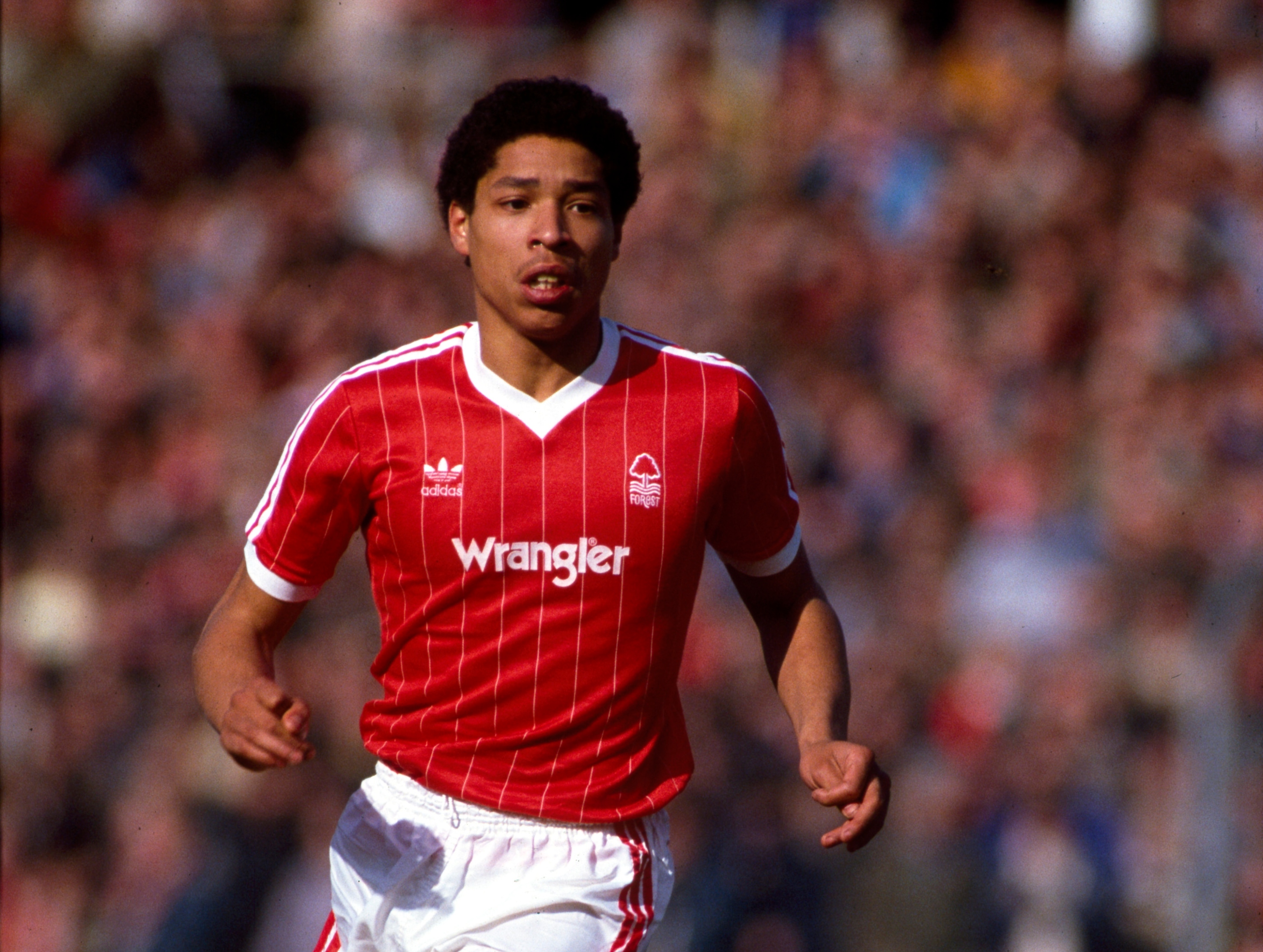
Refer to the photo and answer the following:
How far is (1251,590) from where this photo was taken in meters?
6.70

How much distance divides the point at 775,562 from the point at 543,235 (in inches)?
36.2

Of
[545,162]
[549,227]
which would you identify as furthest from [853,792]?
[545,162]

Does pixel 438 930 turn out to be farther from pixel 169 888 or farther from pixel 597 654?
pixel 169 888

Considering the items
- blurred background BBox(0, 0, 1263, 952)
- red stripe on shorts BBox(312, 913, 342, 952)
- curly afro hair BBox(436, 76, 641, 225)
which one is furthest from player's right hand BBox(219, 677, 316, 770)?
blurred background BBox(0, 0, 1263, 952)

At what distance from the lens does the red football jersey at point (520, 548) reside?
3.66 metres

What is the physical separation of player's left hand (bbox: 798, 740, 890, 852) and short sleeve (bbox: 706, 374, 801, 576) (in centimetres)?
62

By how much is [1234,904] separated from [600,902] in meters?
3.80

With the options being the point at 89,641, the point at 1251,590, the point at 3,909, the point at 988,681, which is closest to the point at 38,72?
the point at 89,641

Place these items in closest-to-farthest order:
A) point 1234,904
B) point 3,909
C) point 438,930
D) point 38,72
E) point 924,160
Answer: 1. point 438,930
2. point 1234,904
3. point 3,909
4. point 924,160
5. point 38,72

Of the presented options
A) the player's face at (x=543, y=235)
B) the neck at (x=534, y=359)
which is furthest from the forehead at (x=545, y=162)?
the neck at (x=534, y=359)

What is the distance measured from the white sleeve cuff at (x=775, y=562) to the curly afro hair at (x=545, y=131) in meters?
0.80

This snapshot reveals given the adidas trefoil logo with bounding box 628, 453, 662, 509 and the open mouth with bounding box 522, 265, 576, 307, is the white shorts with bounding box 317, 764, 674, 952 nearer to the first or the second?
the adidas trefoil logo with bounding box 628, 453, 662, 509

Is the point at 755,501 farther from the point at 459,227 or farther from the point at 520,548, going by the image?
the point at 459,227

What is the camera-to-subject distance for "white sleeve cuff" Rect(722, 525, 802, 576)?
3984 millimetres
